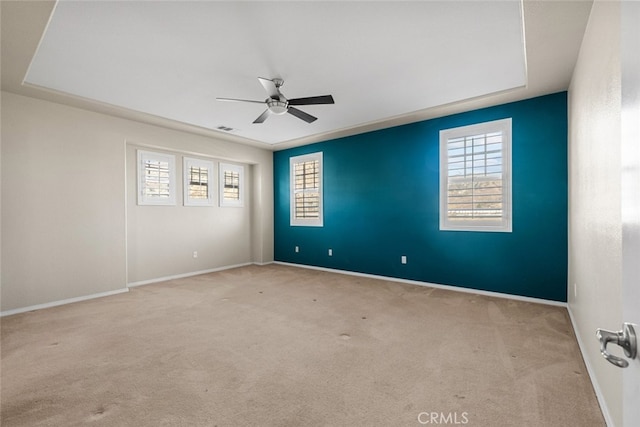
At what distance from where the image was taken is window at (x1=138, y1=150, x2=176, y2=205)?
5.01 m

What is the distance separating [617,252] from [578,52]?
2172mm

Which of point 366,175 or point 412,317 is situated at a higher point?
point 366,175

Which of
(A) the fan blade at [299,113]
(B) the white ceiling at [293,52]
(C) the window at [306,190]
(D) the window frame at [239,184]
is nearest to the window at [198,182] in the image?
(D) the window frame at [239,184]

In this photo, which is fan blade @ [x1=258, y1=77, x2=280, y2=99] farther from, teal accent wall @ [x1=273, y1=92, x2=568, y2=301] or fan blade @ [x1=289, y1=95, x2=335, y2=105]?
teal accent wall @ [x1=273, y1=92, x2=568, y2=301]

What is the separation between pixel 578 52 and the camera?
2592mm

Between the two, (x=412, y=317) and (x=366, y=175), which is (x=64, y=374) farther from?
(x=366, y=175)

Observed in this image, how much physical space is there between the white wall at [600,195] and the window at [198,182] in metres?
5.69

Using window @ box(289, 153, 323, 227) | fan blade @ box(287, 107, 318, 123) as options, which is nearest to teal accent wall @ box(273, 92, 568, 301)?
window @ box(289, 153, 323, 227)

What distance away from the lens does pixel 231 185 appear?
644 centimetres

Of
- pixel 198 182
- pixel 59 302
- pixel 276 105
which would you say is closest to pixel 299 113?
pixel 276 105

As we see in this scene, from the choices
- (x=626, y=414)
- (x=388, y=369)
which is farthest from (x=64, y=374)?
(x=626, y=414)

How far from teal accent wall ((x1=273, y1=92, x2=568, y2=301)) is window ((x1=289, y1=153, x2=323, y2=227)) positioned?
0.53ft

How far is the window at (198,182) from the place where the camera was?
561cm

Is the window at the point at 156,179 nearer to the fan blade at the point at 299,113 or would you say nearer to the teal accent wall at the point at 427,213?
the teal accent wall at the point at 427,213
